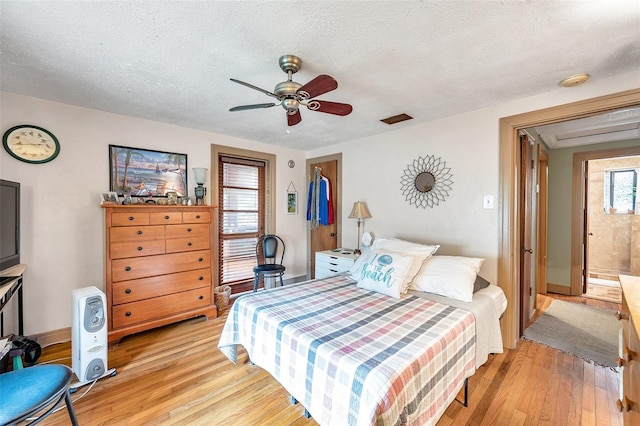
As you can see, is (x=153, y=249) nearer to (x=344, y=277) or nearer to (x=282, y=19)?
(x=344, y=277)

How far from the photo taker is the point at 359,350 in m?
1.35

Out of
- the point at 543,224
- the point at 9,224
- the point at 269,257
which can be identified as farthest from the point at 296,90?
the point at 543,224

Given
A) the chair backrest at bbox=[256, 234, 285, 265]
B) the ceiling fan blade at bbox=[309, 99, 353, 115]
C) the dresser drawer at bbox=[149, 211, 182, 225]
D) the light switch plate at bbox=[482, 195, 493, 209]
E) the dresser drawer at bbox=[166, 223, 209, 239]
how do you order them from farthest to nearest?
the chair backrest at bbox=[256, 234, 285, 265]
the dresser drawer at bbox=[166, 223, 209, 239]
the dresser drawer at bbox=[149, 211, 182, 225]
the light switch plate at bbox=[482, 195, 493, 209]
the ceiling fan blade at bbox=[309, 99, 353, 115]

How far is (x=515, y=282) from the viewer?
2531 millimetres

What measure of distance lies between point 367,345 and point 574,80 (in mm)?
2503

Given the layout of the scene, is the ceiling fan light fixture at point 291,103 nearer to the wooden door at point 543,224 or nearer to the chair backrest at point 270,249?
the chair backrest at point 270,249

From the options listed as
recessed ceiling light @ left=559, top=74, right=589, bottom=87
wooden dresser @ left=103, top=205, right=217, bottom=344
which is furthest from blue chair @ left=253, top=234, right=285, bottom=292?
recessed ceiling light @ left=559, top=74, right=589, bottom=87

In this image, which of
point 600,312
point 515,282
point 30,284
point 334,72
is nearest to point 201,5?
point 334,72

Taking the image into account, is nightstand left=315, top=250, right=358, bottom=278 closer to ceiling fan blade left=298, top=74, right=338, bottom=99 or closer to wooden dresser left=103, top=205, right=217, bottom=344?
wooden dresser left=103, top=205, right=217, bottom=344

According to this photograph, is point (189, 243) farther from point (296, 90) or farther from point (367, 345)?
point (367, 345)

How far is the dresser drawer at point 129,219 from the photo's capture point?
98.8 inches

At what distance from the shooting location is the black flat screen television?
196 cm

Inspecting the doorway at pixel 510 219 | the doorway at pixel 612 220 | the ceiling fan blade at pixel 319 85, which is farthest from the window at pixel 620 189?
the ceiling fan blade at pixel 319 85

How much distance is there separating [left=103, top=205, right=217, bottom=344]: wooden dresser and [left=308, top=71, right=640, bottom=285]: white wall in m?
2.26
